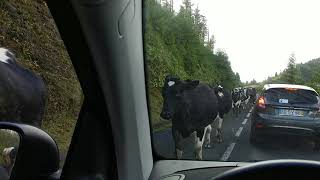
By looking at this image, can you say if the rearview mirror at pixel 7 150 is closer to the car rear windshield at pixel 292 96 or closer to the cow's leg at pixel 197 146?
the cow's leg at pixel 197 146

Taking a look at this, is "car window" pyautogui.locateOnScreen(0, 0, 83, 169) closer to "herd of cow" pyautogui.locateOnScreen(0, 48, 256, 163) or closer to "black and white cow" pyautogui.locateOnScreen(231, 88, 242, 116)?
"herd of cow" pyautogui.locateOnScreen(0, 48, 256, 163)

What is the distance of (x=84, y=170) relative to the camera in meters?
3.31

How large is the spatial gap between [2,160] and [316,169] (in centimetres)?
181

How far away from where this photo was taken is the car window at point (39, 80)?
374 centimetres

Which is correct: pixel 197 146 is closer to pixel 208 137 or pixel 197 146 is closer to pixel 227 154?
pixel 208 137

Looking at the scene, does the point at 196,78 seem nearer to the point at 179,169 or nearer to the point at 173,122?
the point at 173,122

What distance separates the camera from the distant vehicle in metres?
3.77

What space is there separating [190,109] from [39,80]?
1362mm

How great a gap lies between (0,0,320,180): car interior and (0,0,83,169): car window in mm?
212

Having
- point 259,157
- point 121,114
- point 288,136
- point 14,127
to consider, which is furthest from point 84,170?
point 288,136

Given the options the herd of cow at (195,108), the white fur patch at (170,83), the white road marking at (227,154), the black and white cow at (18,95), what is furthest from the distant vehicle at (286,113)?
the black and white cow at (18,95)

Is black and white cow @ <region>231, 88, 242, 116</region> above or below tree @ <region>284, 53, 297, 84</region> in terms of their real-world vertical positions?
below

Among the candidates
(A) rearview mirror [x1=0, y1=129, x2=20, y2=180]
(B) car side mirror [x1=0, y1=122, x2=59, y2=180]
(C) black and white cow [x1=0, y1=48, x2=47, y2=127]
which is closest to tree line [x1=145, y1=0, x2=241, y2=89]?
(C) black and white cow [x1=0, y1=48, x2=47, y2=127]

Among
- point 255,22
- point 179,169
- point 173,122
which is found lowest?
point 179,169
